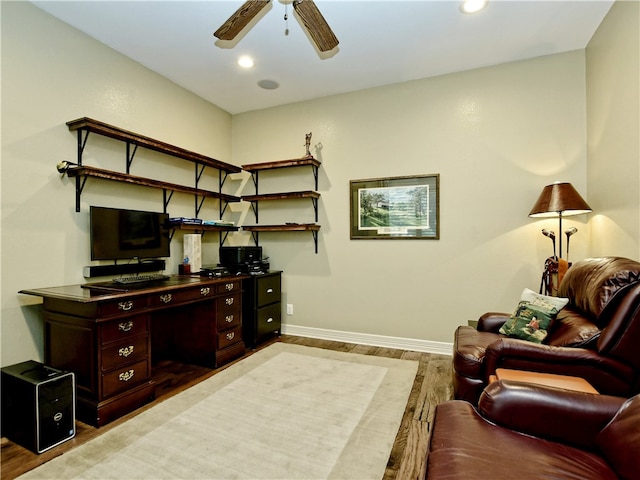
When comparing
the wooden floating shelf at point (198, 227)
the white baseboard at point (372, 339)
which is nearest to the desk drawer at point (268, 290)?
the white baseboard at point (372, 339)

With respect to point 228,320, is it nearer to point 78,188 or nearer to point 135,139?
point 78,188

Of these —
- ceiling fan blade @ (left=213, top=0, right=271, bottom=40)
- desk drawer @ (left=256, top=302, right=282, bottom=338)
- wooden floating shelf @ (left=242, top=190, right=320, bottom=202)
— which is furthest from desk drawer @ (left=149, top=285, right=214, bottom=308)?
ceiling fan blade @ (left=213, top=0, right=271, bottom=40)

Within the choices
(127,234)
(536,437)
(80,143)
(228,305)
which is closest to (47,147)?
(80,143)

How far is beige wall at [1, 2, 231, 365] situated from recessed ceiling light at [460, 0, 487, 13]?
9.47ft

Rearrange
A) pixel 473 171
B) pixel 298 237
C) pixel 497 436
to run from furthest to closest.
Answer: pixel 298 237
pixel 473 171
pixel 497 436

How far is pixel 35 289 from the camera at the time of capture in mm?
2264

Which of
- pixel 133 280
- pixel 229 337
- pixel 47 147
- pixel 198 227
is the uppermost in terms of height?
pixel 47 147

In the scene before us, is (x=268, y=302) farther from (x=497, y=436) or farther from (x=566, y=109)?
(x=566, y=109)

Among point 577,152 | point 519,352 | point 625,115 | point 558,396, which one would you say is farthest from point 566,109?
point 558,396

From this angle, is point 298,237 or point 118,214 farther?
point 298,237

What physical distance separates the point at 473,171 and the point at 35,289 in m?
3.83

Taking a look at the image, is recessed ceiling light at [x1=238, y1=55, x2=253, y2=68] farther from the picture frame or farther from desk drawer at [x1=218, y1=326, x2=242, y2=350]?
desk drawer at [x1=218, y1=326, x2=242, y2=350]

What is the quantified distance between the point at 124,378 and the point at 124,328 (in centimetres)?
34

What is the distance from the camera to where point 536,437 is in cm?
117
